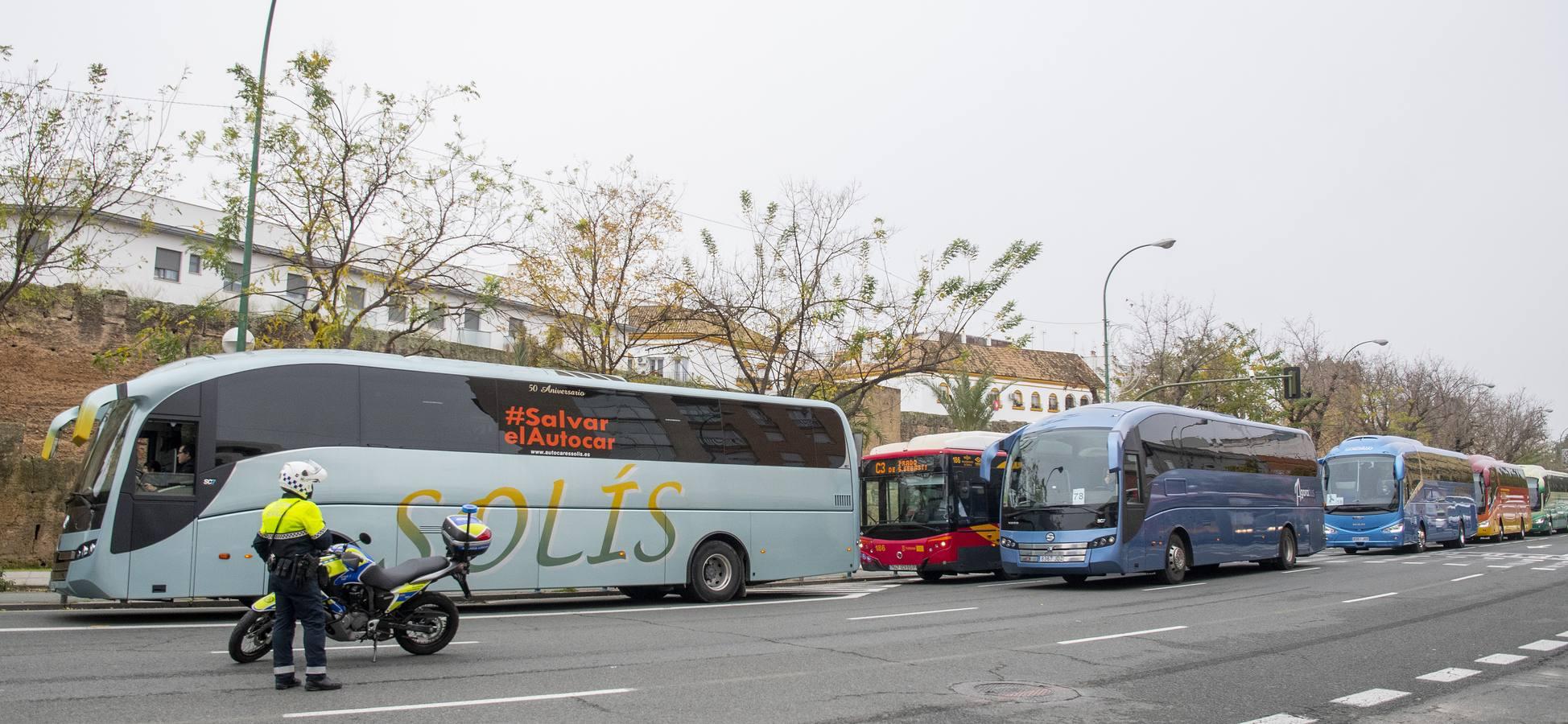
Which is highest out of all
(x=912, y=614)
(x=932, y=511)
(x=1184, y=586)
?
(x=932, y=511)

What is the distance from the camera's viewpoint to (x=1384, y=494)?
110 feet

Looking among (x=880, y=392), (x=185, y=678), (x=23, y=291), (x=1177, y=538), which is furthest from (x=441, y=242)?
(x=880, y=392)

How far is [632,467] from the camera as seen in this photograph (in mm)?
16312

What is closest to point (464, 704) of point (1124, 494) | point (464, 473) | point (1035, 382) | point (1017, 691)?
point (1017, 691)

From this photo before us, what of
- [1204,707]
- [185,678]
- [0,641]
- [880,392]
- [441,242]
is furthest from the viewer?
[880,392]

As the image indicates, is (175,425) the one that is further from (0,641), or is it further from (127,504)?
(0,641)

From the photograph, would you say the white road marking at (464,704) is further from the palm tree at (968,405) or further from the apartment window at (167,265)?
the palm tree at (968,405)

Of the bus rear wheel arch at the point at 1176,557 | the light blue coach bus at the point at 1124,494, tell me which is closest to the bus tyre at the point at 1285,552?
the light blue coach bus at the point at 1124,494

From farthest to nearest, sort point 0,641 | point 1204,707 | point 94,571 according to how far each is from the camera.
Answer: point 94,571, point 0,641, point 1204,707

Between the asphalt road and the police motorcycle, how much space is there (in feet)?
0.82

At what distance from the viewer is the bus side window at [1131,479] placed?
19.5 meters

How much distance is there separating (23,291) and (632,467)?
→ 32.3 ft

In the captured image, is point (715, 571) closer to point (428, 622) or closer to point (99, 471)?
point (428, 622)

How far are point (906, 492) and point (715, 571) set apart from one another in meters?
7.44
